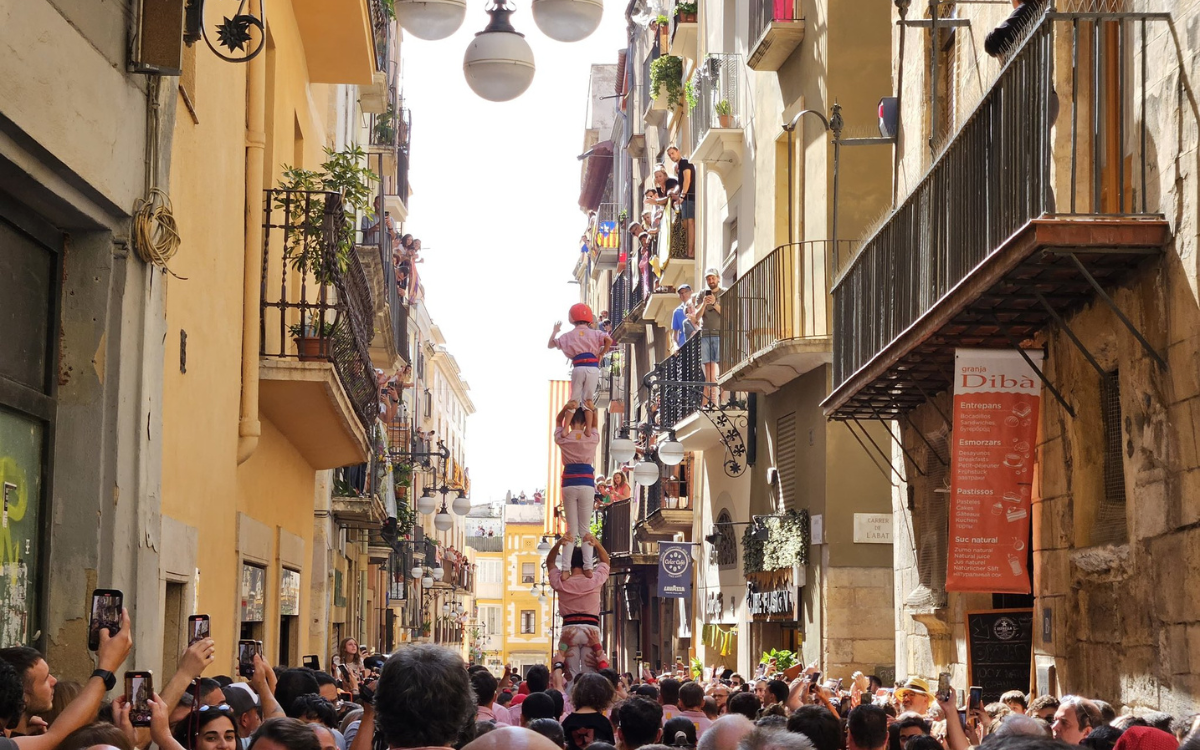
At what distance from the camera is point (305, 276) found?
14.8m

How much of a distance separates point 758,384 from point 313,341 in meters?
10.9

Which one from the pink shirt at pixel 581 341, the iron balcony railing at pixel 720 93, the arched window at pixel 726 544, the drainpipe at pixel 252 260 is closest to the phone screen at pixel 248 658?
the drainpipe at pixel 252 260

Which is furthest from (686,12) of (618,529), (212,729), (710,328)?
(212,729)

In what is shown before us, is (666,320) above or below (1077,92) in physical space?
above

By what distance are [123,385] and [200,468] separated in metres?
2.73

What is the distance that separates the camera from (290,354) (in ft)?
48.8

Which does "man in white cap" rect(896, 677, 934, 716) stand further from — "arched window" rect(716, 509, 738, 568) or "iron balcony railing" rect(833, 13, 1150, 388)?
"arched window" rect(716, 509, 738, 568)

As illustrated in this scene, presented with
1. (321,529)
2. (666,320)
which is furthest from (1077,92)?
(666,320)

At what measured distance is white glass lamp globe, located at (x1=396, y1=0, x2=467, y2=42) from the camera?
9016mm

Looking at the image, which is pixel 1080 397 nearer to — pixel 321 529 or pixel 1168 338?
pixel 1168 338

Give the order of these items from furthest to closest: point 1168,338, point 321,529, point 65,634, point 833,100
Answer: point 321,529, point 833,100, point 1168,338, point 65,634

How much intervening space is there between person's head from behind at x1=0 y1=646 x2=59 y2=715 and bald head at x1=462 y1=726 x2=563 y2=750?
69.6 inches

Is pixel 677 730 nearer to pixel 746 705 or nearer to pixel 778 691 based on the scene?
pixel 746 705

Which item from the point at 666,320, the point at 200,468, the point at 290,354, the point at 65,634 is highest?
the point at 666,320
